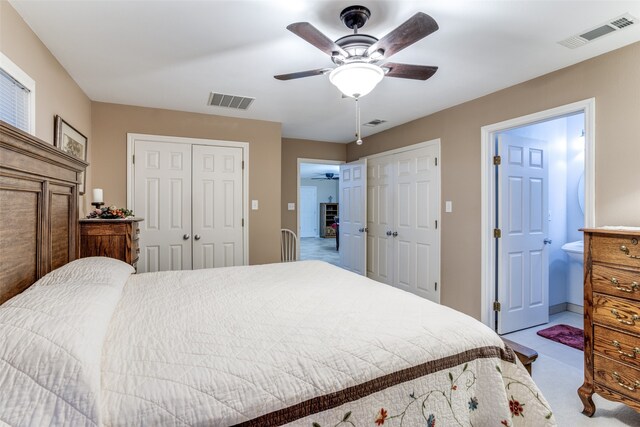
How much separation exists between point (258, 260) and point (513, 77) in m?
3.30

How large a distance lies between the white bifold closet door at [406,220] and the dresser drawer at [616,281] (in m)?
1.81

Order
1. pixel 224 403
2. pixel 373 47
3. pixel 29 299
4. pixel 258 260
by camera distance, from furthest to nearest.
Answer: pixel 258 260, pixel 373 47, pixel 29 299, pixel 224 403

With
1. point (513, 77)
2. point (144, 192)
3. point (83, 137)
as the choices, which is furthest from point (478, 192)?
point (83, 137)

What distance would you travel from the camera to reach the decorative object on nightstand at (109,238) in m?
2.37

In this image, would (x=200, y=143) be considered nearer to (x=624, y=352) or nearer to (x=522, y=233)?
(x=522, y=233)

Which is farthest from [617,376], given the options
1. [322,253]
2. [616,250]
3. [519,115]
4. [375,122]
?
[322,253]

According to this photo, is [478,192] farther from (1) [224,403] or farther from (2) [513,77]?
(1) [224,403]

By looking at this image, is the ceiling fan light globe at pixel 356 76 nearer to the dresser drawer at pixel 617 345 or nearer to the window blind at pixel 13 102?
the window blind at pixel 13 102

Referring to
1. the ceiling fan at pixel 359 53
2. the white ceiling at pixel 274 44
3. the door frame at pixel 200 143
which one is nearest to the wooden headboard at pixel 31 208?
the white ceiling at pixel 274 44

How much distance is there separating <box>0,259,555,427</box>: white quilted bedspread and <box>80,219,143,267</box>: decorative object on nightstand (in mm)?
1061

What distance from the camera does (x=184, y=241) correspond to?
370 cm

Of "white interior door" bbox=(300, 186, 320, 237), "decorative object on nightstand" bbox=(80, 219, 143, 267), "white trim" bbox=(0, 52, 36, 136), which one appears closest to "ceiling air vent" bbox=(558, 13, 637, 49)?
"white trim" bbox=(0, 52, 36, 136)

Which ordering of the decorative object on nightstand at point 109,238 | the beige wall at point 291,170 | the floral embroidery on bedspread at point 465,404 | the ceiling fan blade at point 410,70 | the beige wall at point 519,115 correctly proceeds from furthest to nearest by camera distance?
the beige wall at point 291,170 < the decorative object on nightstand at point 109,238 < the beige wall at point 519,115 < the ceiling fan blade at point 410,70 < the floral embroidery on bedspread at point 465,404

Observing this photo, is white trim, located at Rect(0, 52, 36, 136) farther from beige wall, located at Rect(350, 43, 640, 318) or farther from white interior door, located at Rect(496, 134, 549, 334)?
white interior door, located at Rect(496, 134, 549, 334)
